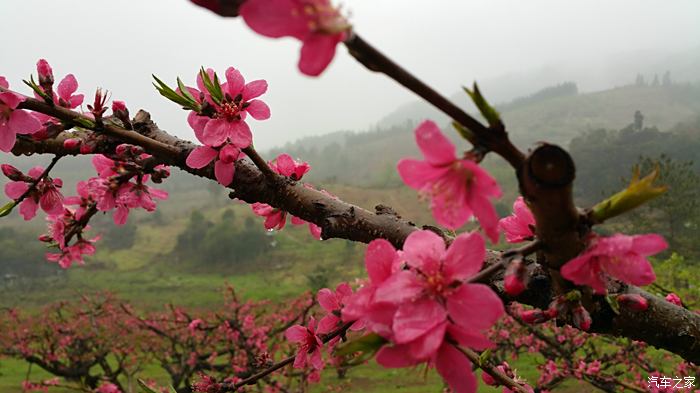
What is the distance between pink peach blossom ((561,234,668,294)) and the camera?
78 cm

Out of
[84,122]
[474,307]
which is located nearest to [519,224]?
[474,307]

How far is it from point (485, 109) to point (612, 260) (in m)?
0.34

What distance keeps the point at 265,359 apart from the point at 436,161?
48.3 inches

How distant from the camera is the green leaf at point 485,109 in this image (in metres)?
0.73

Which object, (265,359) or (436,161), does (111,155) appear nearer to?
(265,359)

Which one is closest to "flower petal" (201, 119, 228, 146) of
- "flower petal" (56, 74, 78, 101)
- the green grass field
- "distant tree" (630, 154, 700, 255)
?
"flower petal" (56, 74, 78, 101)

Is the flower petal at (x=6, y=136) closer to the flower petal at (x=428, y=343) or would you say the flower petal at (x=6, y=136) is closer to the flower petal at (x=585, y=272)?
the flower petal at (x=428, y=343)

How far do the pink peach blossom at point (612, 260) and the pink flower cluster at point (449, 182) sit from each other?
158 millimetres

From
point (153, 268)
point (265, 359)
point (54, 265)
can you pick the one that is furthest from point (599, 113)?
point (265, 359)

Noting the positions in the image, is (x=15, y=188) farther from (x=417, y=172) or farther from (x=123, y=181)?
(x=417, y=172)

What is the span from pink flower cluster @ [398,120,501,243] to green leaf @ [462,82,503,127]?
7cm

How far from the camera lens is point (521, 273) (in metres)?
0.84

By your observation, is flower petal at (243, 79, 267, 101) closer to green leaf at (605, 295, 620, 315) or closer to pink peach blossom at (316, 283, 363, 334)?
pink peach blossom at (316, 283, 363, 334)

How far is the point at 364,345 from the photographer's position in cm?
76
